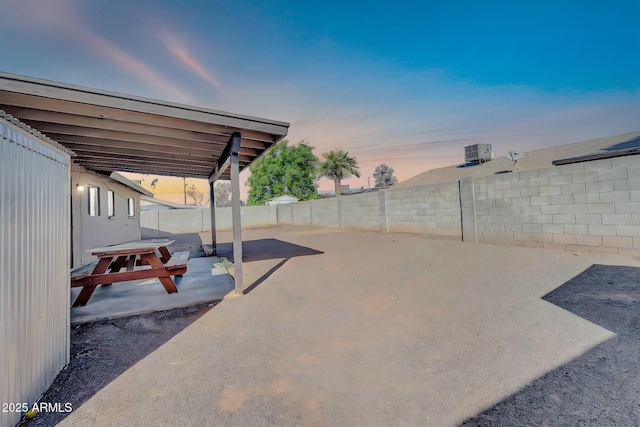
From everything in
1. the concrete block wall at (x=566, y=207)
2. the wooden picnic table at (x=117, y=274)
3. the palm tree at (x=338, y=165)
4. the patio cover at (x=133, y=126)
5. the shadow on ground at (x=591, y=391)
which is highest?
the palm tree at (x=338, y=165)

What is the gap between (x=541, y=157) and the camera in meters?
15.2

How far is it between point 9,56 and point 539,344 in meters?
14.3

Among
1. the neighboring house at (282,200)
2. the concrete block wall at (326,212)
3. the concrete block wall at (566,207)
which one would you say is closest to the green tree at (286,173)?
the neighboring house at (282,200)

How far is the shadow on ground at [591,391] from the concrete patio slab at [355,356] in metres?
0.09

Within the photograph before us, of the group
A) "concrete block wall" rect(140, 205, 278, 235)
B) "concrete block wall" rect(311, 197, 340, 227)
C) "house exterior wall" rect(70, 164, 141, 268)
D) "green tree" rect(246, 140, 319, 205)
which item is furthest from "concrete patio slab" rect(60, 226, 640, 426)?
"green tree" rect(246, 140, 319, 205)

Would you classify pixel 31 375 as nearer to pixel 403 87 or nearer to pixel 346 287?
pixel 346 287

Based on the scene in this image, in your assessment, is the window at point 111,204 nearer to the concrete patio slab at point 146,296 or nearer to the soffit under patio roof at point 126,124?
the soffit under patio roof at point 126,124

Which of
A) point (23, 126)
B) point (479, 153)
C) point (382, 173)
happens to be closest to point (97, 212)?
point (23, 126)

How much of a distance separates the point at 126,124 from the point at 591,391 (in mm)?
6232

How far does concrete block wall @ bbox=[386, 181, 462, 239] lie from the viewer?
9406 mm

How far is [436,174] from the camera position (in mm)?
20266

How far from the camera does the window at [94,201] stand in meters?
8.45

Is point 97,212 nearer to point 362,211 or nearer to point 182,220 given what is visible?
point 362,211

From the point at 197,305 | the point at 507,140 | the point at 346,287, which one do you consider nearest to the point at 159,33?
the point at 197,305
